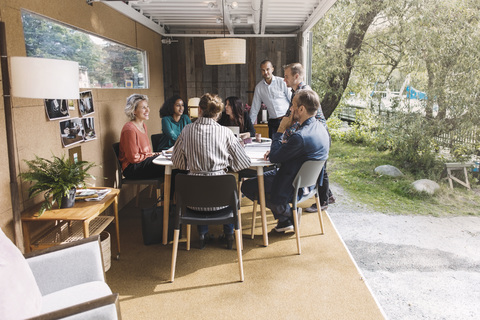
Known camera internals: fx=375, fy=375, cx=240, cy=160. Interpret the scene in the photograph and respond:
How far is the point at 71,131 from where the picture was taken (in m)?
3.33

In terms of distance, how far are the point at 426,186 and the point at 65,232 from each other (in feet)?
18.5

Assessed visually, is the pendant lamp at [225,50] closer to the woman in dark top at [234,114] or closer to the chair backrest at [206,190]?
the woman in dark top at [234,114]

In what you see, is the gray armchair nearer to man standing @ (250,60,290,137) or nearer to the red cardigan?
the red cardigan

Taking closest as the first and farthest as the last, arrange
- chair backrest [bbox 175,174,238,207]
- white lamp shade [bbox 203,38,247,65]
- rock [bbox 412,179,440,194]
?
chair backrest [bbox 175,174,238,207], white lamp shade [bbox 203,38,247,65], rock [bbox 412,179,440,194]

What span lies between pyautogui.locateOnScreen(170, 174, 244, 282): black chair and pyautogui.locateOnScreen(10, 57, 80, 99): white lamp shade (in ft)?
3.18

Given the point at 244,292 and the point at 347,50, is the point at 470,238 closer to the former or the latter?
the point at 244,292

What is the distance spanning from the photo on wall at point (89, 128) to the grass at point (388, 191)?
4.02 m

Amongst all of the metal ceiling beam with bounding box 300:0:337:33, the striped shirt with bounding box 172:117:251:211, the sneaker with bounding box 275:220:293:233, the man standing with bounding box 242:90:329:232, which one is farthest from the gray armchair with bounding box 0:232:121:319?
the metal ceiling beam with bounding box 300:0:337:33

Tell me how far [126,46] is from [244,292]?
11.6 ft

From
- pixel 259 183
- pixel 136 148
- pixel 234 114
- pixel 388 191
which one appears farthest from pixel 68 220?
pixel 388 191

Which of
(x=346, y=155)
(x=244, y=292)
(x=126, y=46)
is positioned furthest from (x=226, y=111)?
(x=346, y=155)

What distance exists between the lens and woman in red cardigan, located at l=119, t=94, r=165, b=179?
3855mm

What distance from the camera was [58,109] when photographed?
311cm

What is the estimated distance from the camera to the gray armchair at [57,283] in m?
1.43
